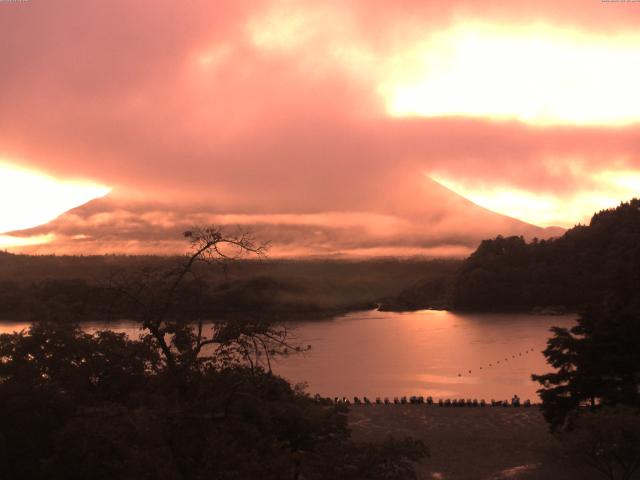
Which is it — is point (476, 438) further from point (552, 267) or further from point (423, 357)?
point (552, 267)

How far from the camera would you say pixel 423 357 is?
37719mm

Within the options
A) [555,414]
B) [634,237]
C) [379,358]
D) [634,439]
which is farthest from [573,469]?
[634,237]

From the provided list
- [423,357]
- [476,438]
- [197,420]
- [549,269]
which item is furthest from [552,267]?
[197,420]

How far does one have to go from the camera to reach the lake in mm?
28373

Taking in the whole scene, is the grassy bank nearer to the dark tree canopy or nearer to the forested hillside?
the dark tree canopy

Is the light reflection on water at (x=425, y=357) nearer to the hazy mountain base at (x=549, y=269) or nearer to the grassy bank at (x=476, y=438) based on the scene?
the grassy bank at (x=476, y=438)

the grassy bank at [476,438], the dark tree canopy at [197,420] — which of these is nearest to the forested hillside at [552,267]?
the grassy bank at [476,438]

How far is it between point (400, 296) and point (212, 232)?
2695 inches

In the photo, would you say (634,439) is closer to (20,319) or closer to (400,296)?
(20,319)

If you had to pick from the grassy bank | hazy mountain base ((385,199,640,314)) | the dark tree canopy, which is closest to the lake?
the grassy bank

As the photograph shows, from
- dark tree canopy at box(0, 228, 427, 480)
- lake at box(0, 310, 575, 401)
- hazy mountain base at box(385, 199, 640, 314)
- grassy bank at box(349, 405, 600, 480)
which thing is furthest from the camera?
hazy mountain base at box(385, 199, 640, 314)

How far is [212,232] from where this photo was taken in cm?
506

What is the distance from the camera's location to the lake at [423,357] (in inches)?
1117

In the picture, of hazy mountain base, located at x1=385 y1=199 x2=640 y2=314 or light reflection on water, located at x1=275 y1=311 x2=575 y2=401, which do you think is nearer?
light reflection on water, located at x1=275 y1=311 x2=575 y2=401
